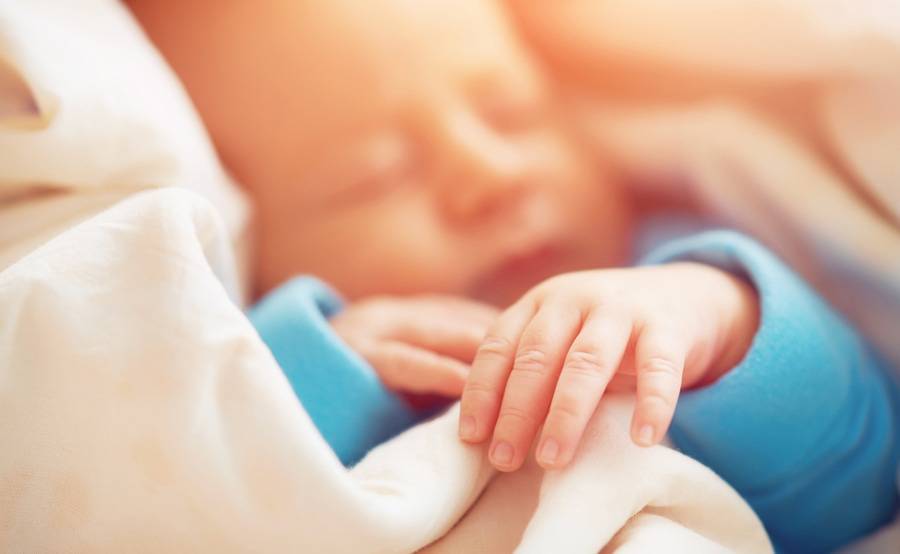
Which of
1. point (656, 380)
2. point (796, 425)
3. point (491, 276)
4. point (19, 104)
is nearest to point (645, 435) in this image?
point (656, 380)

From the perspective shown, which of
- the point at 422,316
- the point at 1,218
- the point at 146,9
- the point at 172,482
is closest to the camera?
the point at 172,482

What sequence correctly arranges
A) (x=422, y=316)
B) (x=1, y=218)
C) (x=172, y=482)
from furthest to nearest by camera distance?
(x=422, y=316)
(x=1, y=218)
(x=172, y=482)

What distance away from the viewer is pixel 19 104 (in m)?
0.59

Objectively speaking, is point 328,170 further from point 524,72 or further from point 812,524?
point 812,524

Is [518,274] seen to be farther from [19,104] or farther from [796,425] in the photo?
[19,104]

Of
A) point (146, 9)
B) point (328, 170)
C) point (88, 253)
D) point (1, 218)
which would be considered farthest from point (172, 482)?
point (146, 9)

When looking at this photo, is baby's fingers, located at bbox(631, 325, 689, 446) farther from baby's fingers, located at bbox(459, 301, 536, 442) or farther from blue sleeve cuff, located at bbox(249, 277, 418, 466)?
blue sleeve cuff, located at bbox(249, 277, 418, 466)

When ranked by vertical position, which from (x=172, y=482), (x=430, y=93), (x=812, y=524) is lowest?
(x=812, y=524)

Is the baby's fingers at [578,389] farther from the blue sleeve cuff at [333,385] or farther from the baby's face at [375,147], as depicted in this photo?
the baby's face at [375,147]

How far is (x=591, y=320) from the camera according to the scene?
1.75 ft

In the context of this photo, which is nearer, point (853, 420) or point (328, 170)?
point (853, 420)

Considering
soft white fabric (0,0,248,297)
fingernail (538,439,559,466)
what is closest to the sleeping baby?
fingernail (538,439,559,466)

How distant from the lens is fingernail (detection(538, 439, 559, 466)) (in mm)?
474

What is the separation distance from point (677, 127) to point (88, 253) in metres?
0.59
